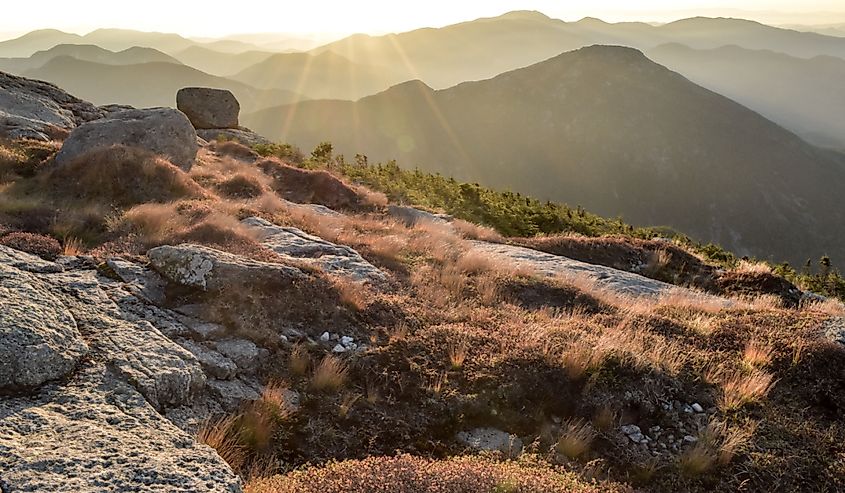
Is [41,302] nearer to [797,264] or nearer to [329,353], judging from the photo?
[329,353]

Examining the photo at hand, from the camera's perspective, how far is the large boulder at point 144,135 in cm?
2090

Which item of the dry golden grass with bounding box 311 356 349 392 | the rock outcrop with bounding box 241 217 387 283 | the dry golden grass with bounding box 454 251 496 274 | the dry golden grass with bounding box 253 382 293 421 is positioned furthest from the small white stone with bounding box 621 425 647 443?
the dry golden grass with bounding box 454 251 496 274

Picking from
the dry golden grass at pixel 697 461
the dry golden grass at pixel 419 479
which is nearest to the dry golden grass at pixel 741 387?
the dry golden grass at pixel 697 461

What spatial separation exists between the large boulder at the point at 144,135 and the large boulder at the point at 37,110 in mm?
5707

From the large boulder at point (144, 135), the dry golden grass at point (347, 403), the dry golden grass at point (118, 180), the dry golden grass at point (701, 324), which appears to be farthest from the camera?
the large boulder at point (144, 135)

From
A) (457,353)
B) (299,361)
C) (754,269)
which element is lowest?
→ (754,269)

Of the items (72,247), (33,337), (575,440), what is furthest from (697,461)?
(72,247)

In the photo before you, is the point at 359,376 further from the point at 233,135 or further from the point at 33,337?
the point at 233,135

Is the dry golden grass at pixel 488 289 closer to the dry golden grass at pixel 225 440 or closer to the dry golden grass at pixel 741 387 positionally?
the dry golden grass at pixel 741 387

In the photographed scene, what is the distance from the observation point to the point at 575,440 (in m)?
6.92

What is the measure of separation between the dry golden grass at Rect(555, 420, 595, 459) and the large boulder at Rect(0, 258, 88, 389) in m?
5.78

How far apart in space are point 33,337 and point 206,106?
43712 millimetres

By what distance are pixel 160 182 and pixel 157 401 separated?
1364cm

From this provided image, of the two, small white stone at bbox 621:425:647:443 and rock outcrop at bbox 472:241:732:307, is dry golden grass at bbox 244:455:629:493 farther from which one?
rock outcrop at bbox 472:241:732:307
